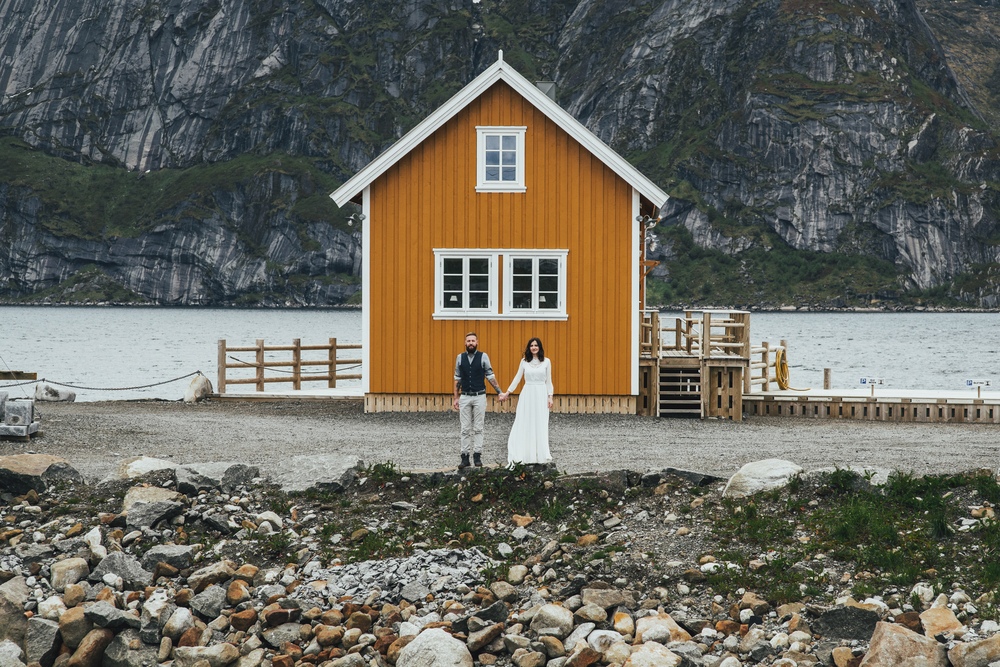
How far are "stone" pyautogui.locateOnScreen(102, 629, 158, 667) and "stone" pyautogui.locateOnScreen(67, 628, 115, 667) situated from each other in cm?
5

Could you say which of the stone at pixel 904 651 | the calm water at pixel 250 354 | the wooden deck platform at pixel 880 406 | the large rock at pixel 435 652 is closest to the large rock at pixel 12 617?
the large rock at pixel 435 652

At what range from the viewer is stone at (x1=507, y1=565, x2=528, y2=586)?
8508 mm

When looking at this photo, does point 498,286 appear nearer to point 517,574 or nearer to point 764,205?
point 517,574

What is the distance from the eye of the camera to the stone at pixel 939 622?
7.01 meters

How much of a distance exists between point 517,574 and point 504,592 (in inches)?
Answer: 13.9

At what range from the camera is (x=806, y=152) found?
17825 centimetres

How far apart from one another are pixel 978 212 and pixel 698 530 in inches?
7669

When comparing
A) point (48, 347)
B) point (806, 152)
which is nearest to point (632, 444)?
point (48, 347)

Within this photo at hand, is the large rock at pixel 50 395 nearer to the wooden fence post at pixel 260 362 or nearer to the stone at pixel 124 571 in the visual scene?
the wooden fence post at pixel 260 362

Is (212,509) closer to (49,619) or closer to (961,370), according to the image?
(49,619)

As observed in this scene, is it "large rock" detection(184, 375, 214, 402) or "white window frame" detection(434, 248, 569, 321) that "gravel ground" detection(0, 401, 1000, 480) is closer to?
"large rock" detection(184, 375, 214, 402)

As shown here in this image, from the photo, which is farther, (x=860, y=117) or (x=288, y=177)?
(x=288, y=177)

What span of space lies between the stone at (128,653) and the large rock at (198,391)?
14.3m

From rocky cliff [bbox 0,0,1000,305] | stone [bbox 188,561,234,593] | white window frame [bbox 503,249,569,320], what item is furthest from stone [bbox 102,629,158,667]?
rocky cliff [bbox 0,0,1000,305]
